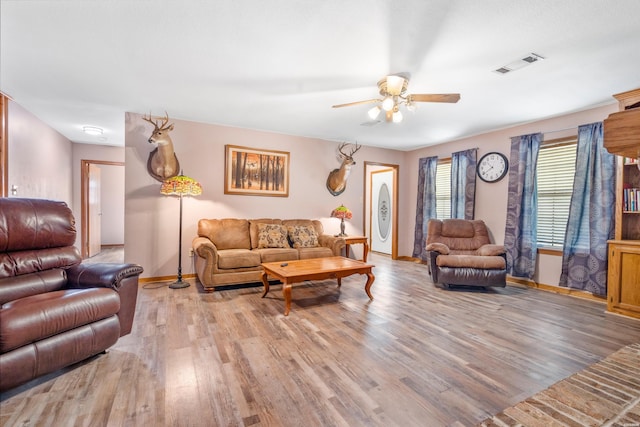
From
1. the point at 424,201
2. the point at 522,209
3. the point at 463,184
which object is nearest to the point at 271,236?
the point at 424,201

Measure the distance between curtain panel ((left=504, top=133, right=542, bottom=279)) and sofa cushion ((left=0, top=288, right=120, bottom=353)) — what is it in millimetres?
5089

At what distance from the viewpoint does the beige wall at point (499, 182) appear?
4.12 m

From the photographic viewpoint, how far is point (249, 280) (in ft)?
13.6

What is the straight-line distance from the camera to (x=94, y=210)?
21.8ft

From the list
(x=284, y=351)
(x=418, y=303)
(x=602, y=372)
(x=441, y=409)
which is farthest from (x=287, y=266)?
(x=602, y=372)

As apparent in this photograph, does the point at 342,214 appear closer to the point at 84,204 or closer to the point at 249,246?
the point at 249,246

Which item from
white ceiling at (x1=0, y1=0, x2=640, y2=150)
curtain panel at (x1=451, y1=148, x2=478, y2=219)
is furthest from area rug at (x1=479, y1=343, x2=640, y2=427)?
curtain panel at (x1=451, y1=148, x2=478, y2=219)

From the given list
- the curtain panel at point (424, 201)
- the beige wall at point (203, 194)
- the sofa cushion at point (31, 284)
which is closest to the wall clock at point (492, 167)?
the curtain panel at point (424, 201)

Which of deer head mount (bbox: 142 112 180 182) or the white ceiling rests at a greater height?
the white ceiling

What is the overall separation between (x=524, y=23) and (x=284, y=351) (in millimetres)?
3014

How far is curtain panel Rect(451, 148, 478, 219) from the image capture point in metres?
5.32

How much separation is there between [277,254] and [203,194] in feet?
5.27

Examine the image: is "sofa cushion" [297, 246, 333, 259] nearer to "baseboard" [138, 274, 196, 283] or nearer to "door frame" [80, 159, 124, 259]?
"baseboard" [138, 274, 196, 283]

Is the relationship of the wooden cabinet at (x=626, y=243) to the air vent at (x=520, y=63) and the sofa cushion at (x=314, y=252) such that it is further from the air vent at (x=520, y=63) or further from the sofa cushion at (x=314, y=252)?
the sofa cushion at (x=314, y=252)
